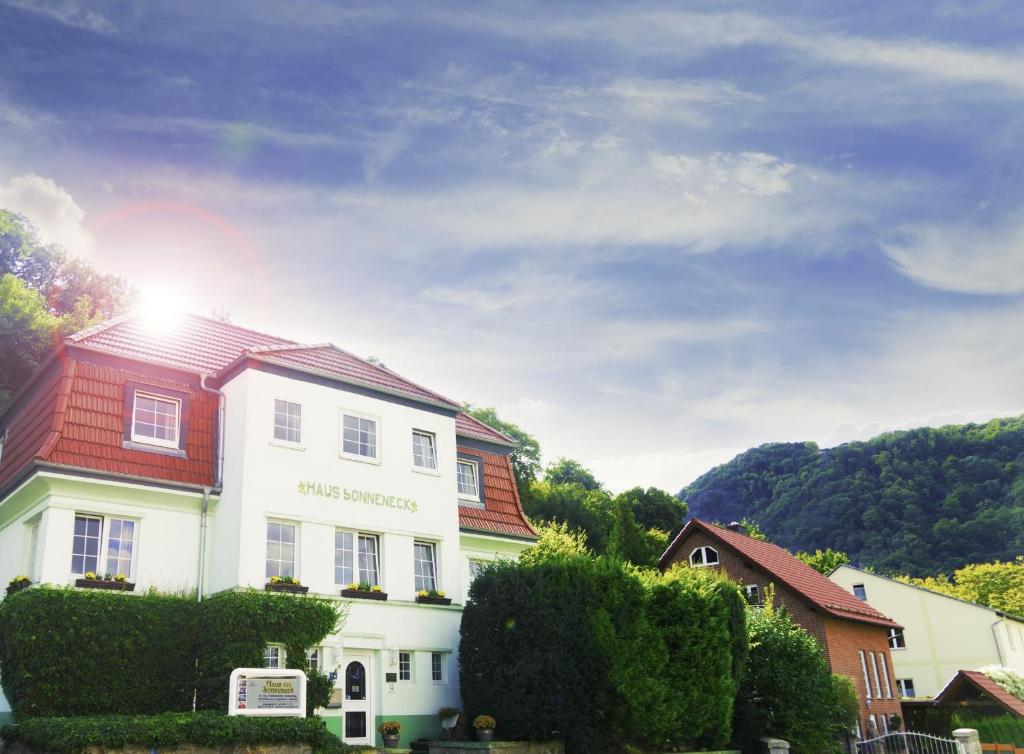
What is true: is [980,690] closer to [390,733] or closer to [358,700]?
[390,733]

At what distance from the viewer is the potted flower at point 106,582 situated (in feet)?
56.6

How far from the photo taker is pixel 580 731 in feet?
63.5

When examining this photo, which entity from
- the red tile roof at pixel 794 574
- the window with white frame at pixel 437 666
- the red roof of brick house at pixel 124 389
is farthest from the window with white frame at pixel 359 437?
the red tile roof at pixel 794 574

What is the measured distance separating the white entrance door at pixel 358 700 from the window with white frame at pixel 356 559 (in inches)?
66.8

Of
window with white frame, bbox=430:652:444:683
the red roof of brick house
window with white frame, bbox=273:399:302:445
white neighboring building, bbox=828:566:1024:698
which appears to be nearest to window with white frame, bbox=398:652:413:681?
window with white frame, bbox=430:652:444:683

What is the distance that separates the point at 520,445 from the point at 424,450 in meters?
29.1

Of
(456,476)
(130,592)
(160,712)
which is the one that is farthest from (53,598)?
(456,476)

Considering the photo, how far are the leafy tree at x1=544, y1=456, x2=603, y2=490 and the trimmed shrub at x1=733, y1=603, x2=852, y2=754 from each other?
3961 cm

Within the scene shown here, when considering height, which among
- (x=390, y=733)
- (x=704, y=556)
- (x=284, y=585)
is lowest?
(x=390, y=733)

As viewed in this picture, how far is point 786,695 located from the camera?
79.1 feet

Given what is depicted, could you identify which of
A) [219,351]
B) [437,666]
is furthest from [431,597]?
[219,351]

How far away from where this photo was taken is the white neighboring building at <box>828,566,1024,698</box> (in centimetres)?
4553

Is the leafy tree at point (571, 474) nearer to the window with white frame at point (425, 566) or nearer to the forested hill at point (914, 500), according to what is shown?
the forested hill at point (914, 500)

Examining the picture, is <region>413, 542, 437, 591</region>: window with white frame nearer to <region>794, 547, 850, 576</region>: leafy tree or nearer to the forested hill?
<region>794, 547, 850, 576</region>: leafy tree
